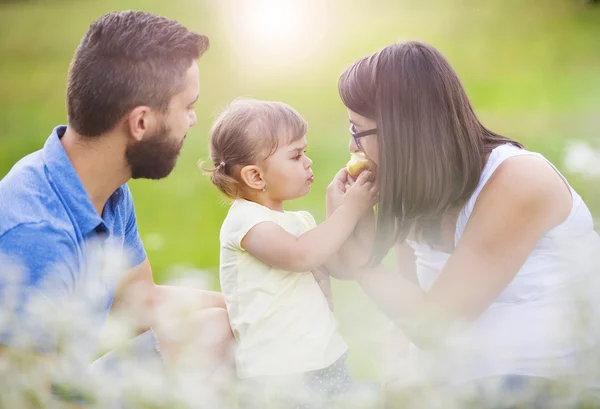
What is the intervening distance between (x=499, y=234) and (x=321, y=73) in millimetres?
2249

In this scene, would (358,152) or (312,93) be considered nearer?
(358,152)

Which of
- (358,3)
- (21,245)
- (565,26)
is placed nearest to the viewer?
(21,245)

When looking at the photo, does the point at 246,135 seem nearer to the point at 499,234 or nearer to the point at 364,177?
the point at 364,177

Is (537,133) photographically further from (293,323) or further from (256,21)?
(293,323)

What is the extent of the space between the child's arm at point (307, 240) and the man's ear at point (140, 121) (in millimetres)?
411

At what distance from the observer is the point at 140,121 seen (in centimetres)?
183

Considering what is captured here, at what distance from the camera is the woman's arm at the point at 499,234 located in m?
1.64

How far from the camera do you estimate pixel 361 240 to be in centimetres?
176

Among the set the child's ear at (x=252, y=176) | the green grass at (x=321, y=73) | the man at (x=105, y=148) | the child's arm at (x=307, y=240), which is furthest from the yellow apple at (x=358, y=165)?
the green grass at (x=321, y=73)

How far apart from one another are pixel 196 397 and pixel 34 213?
112 centimetres

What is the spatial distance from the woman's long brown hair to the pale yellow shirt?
9.0 inches

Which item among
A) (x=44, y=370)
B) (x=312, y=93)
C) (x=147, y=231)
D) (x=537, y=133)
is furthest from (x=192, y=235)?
(x=44, y=370)

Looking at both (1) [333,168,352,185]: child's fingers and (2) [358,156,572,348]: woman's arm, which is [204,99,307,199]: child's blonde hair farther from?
(2) [358,156,572,348]: woman's arm

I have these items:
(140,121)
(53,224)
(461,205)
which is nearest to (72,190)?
(53,224)
